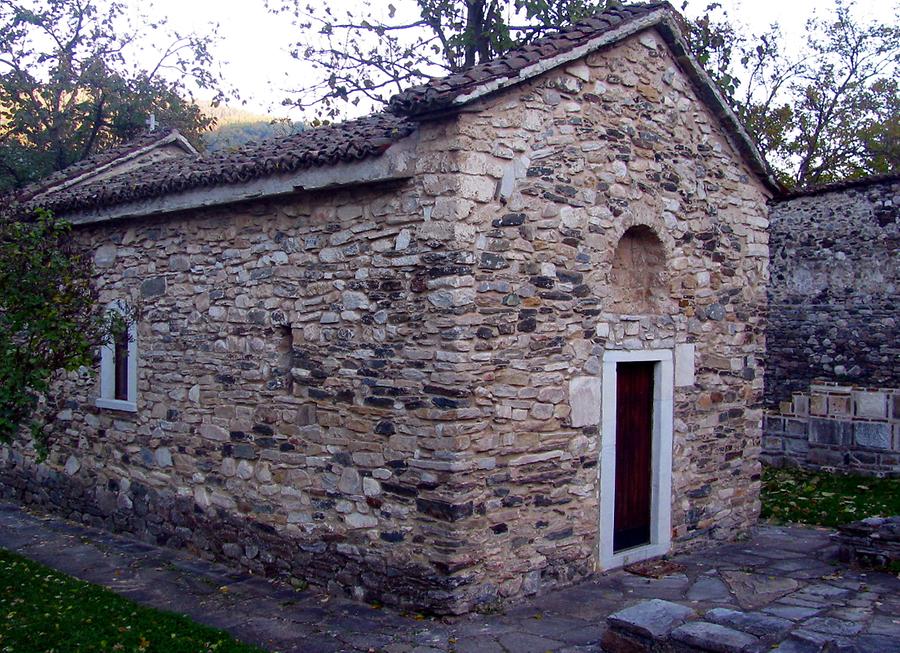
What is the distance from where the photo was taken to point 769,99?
22422 mm

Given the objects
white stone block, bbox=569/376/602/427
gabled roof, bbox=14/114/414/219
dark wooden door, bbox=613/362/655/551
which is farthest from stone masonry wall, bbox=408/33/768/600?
gabled roof, bbox=14/114/414/219

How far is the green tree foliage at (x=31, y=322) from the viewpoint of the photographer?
6.35 m

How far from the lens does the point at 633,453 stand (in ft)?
24.2

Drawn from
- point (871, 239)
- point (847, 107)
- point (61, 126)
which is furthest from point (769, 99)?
point (61, 126)

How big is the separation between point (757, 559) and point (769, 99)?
59.0 ft

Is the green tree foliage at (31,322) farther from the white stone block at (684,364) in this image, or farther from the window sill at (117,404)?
the white stone block at (684,364)

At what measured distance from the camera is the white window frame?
871 cm

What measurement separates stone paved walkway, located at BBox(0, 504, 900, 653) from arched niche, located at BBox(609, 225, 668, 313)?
2.36 m

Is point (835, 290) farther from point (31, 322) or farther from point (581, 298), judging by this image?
point (31, 322)

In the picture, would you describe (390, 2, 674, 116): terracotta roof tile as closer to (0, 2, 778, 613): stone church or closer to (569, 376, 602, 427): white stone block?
(0, 2, 778, 613): stone church

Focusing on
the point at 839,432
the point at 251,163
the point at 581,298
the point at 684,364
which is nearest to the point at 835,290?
the point at 839,432

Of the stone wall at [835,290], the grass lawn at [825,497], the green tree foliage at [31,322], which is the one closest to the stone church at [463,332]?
the grass lawn at [825,497]

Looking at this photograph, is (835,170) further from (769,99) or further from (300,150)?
(300,150)

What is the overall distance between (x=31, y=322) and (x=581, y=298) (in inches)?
171
